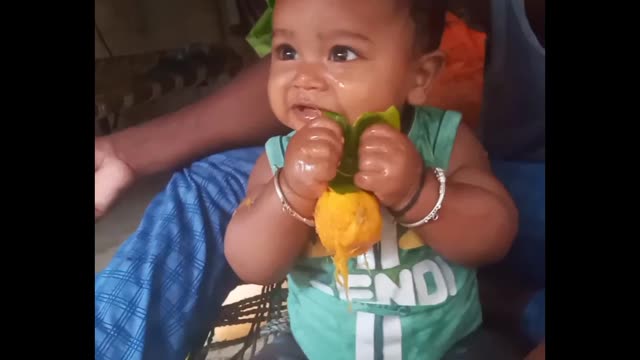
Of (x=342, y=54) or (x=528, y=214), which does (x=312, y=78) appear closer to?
(x=342, y=54)

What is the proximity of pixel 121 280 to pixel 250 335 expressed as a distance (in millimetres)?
126

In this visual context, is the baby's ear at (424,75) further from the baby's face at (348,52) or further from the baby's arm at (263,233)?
the baby's arm at (263,233)

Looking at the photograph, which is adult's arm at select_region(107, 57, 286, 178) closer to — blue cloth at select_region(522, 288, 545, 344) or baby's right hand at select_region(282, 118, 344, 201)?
baby's right hand at select_region(282, 118, 344, 201)

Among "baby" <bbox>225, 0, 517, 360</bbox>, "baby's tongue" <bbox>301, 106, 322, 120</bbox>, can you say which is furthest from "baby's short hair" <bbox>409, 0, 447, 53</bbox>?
"baby's tongue" <bbox>301, 106, 322, 120</bbox>

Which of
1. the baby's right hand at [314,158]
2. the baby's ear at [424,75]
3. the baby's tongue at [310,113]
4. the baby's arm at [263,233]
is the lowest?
the baby's arm at [263,233]

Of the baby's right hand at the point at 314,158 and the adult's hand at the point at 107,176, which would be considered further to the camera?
the adult's hand at the point at 107,176

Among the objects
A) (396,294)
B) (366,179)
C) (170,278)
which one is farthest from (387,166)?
(170,278)

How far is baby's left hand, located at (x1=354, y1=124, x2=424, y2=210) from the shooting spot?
584 millimetres

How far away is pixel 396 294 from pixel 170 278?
0.66 ft

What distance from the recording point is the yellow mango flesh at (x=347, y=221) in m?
0.58

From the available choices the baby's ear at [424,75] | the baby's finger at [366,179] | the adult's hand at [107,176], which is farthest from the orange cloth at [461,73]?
the adult's hand at [107,176]
